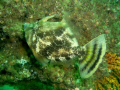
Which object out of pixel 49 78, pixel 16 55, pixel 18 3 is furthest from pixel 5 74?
pixel 18 3

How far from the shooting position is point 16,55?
10.6 ft

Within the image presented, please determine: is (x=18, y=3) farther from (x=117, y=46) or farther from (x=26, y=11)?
(x=117, y=46)

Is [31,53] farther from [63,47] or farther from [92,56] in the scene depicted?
[92,56]

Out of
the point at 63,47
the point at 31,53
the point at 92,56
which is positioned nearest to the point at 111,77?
the point at 92,56

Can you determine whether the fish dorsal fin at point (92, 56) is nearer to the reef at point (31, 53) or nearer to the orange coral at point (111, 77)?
the reef at point (31, 53)

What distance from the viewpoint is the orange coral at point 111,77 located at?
151 inches

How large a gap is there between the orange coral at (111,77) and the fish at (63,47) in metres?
1.55

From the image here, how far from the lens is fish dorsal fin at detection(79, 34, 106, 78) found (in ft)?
8.45

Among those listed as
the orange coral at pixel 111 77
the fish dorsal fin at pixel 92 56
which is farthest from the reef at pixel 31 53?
the fish dorsal fin at pixel 92 56

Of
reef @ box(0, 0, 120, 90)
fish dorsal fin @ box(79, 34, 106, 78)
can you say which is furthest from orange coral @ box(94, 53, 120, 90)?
fish dorsal fin @ box(79, 34, 106, 78)

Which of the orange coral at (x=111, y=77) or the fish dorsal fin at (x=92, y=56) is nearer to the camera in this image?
the fish dorsal fin at (x=92, y=56)

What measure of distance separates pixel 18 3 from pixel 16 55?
1.58m

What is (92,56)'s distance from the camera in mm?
2646

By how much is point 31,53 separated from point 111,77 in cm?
319
